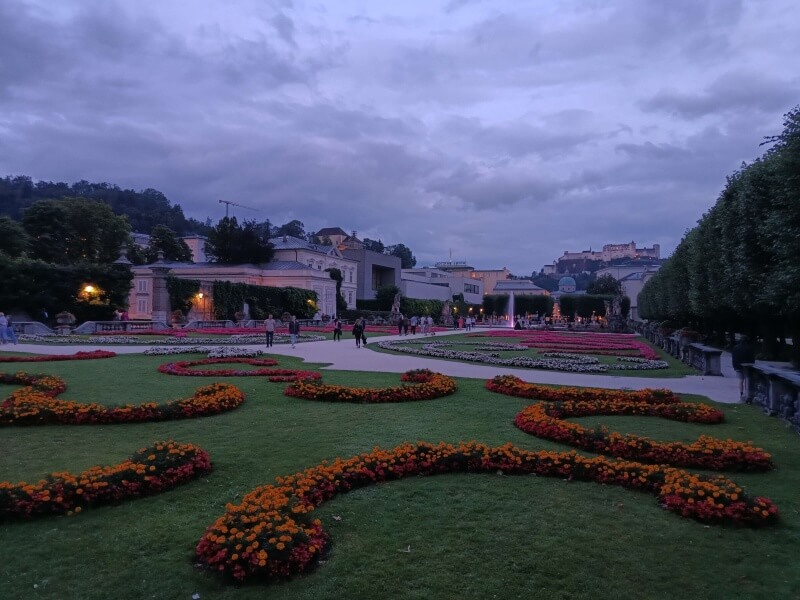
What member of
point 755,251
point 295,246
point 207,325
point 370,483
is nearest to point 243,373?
point 370,483

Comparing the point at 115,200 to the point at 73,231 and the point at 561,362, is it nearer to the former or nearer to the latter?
the point at 73,231

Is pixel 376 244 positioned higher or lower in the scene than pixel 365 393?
higher

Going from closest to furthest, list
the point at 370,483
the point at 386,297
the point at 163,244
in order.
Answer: the point at 370,483
the point at 163,244
the point at 386,297

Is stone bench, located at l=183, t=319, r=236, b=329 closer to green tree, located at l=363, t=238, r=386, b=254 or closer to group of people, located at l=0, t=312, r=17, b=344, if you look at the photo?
group of people, located at l=0, t=312, r=17, b=344

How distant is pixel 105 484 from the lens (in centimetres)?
559

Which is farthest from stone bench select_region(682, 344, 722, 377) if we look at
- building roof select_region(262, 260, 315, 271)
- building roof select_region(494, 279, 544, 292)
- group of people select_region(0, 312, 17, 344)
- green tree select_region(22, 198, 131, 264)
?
building roof select_region(494, 279, 544, 292)

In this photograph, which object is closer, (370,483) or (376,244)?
(370,483)

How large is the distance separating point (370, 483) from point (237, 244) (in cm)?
6328

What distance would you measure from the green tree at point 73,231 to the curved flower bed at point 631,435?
5871 centimetres

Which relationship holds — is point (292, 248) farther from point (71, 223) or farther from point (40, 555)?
point (40, 555)

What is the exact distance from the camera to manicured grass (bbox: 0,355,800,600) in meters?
4.13

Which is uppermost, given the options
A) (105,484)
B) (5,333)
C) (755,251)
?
(755,251)

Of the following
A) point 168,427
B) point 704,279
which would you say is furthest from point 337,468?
point 704,279

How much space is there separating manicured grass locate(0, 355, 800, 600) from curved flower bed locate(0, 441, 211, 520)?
0.13m
